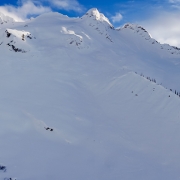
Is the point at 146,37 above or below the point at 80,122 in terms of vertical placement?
above

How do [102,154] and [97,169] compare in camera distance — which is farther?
[102,154]

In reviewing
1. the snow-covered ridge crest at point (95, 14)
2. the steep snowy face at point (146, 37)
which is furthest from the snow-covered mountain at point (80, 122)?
the steep snowy face at point (146, 37)

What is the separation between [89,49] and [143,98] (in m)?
20.3

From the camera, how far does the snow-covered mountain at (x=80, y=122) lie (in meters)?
8.38

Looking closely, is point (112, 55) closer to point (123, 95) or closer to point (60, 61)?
point (60, 61)

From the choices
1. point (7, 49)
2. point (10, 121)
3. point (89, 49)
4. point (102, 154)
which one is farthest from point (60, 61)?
point (102, 154)

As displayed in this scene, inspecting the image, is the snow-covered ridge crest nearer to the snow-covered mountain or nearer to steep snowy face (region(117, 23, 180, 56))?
steep snowy face (region(117, 23, 180, 56))

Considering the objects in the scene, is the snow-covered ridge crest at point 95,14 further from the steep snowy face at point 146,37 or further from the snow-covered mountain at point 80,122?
the snow-covered mountain at point 80,122

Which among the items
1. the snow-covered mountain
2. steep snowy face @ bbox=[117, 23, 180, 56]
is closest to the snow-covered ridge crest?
steep snowy face @ bbox=[117, 23, 180, 56]

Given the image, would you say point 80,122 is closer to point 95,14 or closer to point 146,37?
point 95,14

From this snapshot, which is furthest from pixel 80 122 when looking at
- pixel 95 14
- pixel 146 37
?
pixel 146 37

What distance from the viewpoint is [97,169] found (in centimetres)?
840

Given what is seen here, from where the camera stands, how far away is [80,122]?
12.2 m

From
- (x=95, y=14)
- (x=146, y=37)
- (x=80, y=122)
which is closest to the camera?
(x=80, y=122)
